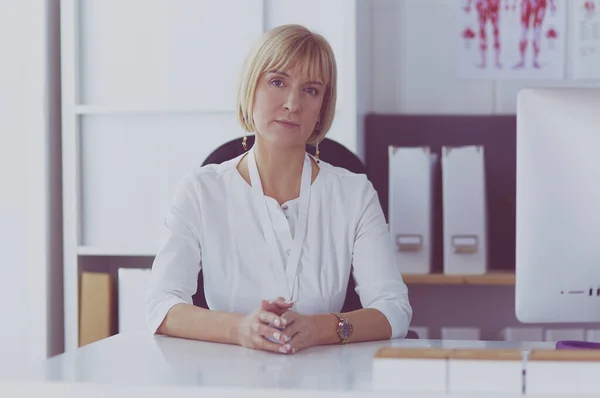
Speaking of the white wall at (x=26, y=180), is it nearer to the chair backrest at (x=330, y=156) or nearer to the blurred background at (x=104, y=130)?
the blurred background at (x=104, y=130)

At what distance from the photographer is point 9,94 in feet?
9.98

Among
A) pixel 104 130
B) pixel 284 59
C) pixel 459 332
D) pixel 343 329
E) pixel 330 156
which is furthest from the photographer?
pixel 459 332

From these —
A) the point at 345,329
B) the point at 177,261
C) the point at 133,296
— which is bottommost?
the point at 133,296

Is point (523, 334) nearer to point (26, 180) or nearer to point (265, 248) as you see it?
point (265, 248)

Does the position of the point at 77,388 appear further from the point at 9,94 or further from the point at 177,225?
the point at 9,94

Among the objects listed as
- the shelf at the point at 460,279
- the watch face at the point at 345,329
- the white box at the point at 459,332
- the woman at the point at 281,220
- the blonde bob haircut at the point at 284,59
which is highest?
the blonde bob haircut at the point at 284,59

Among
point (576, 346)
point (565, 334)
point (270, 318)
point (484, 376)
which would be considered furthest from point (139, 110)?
point (484, 376)

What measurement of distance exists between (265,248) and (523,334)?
5.56ft

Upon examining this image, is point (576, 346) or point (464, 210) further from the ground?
point (464, 210)

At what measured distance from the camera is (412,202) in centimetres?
298

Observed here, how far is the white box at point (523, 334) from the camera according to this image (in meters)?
3.36

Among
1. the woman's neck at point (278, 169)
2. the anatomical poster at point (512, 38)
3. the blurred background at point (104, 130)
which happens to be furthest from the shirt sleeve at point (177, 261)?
the anatomical poster at point (512, 38)

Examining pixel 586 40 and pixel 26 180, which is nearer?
pixel 26 180

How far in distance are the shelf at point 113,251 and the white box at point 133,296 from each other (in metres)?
0.06
